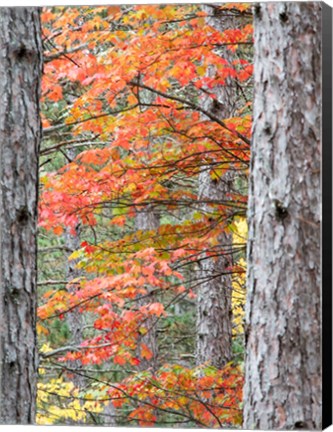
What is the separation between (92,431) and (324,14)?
2568mm

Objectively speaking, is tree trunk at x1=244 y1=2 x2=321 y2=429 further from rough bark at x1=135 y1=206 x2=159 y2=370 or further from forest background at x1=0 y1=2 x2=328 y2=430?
rough bark at x1=135 y1=206 x2=159 y2=370

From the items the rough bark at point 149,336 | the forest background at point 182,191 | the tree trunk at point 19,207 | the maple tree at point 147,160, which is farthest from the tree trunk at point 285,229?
the rough bark at point 149,336

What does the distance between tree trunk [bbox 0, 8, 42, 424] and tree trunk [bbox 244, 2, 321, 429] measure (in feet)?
3.69

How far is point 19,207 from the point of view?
14.6ft

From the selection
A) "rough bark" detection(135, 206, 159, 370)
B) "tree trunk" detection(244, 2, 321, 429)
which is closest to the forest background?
"tree trunk" detection(244, 2, 321, 429)

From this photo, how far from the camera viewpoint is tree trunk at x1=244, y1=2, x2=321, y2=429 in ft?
13.1

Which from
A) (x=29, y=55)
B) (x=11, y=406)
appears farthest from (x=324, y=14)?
(x=11, y=406)

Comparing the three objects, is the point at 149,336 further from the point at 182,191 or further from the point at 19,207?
the point at 19,207

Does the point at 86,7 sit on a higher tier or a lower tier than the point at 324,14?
higher

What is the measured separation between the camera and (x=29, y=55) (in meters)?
4.45

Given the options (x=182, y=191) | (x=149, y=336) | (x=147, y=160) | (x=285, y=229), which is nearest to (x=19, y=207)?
(x=285, y=229)

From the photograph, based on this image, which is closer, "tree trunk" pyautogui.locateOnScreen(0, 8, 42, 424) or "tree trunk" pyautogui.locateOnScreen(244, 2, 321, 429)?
"tree trunk" pyautogui.locateOnScreen(244, 2, 321, 429)

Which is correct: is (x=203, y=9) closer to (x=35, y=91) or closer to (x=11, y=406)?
(x=35, y=91)

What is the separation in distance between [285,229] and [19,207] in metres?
1.36
